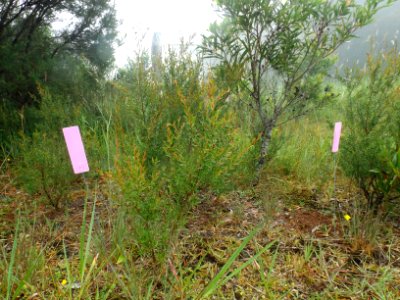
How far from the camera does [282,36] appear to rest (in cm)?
250

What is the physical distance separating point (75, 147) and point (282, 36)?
6.01 feet

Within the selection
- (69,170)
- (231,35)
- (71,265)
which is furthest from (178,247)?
(231,35)

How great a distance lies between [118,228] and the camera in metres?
1.85

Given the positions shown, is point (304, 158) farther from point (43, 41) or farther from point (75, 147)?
point (43, 41)

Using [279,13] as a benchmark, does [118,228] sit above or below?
below

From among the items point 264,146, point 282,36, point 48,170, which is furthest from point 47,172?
point 282,36

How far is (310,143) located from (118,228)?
2.59 metres

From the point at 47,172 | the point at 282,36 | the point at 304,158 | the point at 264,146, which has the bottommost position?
the point at 47,172

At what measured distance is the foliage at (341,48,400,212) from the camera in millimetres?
2088

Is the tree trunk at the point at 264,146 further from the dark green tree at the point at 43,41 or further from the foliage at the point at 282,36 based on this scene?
the dark green tree at the point at 43,41

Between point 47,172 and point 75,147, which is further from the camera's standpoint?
point 47,172

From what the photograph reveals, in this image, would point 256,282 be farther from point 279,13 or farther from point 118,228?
point 279,13

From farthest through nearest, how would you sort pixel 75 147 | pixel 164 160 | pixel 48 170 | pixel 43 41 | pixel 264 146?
pixel 43 41, pixel 264 146, pixel 48 170, pixel 164 160, pixel 75 147

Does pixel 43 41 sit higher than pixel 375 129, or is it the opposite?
pixel 43 41
